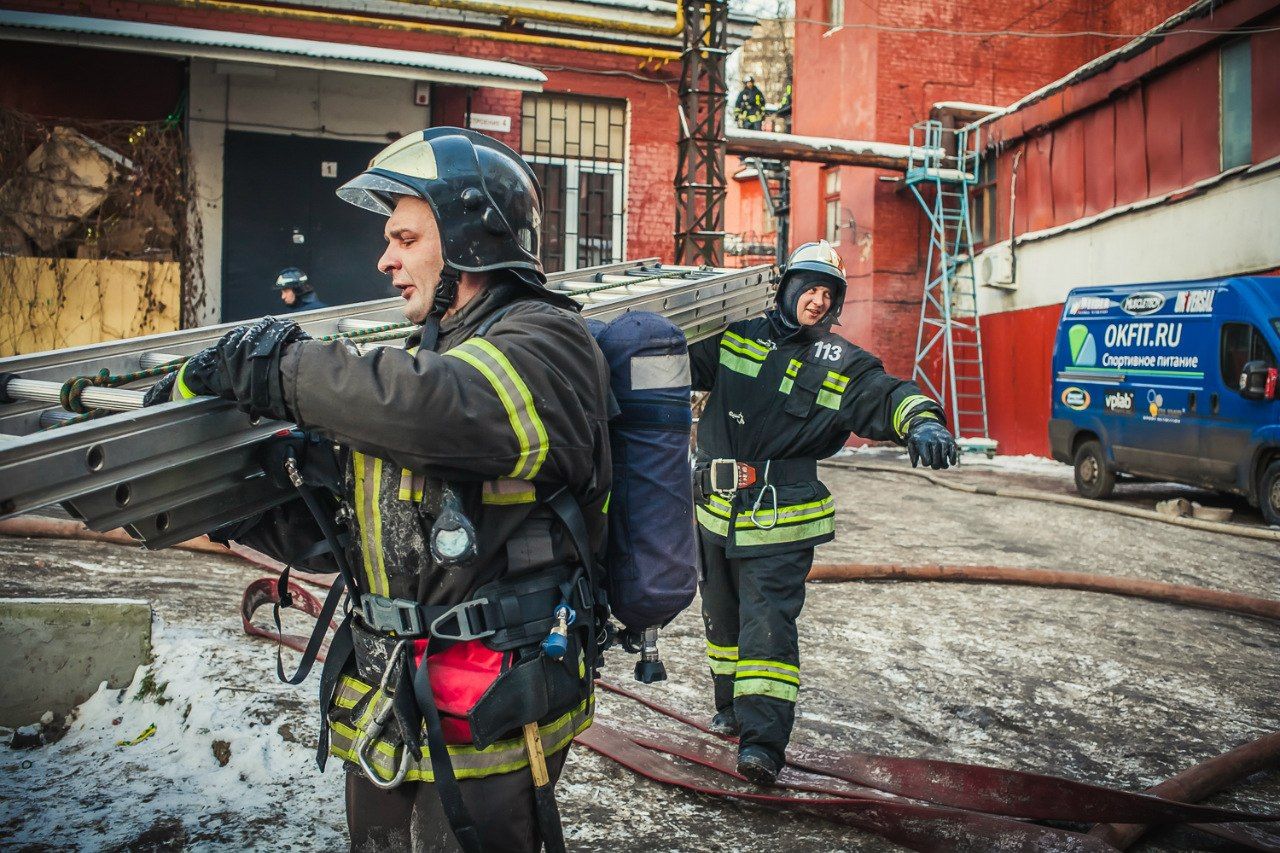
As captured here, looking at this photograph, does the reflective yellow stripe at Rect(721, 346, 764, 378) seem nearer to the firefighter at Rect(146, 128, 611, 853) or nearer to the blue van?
the firefighter at Rect(146, 128, 611, 853)

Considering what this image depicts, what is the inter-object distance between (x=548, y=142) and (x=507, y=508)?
12.1 metres

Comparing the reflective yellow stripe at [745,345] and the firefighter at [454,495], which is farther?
the reflective yellow stripe at [745,345]

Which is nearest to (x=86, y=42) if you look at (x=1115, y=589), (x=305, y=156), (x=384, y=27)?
(x=305, y=156)

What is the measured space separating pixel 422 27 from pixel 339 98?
144 centimetres

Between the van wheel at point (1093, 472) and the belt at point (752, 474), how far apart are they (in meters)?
9.21

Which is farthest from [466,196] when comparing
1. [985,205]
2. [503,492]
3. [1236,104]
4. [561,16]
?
[985,205]

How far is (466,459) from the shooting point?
76.5 inches

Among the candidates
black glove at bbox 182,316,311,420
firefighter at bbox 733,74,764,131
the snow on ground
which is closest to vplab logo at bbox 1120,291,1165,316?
the snow on ground

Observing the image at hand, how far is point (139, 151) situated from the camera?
35.2 feet

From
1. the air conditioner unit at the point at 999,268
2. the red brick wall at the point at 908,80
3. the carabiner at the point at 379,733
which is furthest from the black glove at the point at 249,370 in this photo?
the red brick wall at the point at 908,80

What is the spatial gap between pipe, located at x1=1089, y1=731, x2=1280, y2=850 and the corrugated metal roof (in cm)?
929

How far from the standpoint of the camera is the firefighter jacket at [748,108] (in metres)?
29.3

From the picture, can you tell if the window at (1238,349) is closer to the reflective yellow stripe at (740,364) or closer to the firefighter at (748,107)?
the reflective yellow stripe at (740,364)

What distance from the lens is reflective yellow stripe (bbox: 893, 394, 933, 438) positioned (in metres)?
4.34
